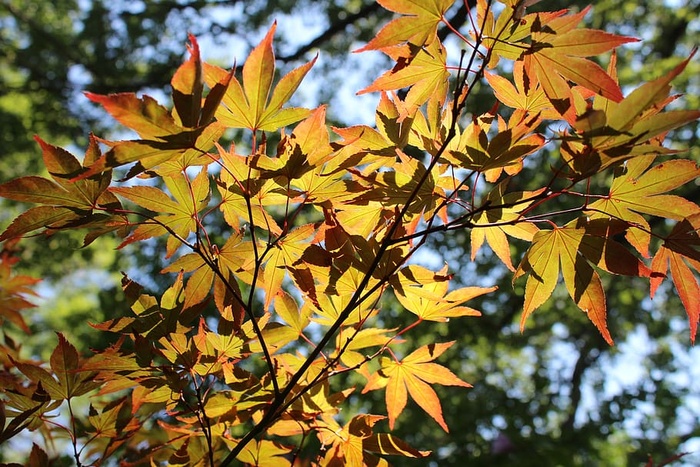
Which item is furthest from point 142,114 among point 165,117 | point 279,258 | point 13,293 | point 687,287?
point 13,293

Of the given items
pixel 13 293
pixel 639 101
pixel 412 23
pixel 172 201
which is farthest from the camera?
pixel 13 293

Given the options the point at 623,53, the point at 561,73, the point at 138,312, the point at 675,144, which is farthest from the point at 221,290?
the point at 623,53

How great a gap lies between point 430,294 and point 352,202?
0.46 ft

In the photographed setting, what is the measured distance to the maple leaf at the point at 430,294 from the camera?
613 millimetres

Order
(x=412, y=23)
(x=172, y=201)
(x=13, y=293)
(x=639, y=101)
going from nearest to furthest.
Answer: (x=639, y=101)
(x=412, y=23)
(x=172, y=201)
(x=13, y=293)

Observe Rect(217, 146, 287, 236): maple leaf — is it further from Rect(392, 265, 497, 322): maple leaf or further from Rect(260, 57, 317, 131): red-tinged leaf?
Rect(392, 265, 497, 322): maple leaf

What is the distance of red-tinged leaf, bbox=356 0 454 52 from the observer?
555 millimetres

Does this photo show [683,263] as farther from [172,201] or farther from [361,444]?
[172,201]

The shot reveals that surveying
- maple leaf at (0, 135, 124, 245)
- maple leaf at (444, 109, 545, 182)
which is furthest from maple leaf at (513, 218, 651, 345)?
maple leaf at (0, 135, 124, 245)

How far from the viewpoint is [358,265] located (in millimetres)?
592

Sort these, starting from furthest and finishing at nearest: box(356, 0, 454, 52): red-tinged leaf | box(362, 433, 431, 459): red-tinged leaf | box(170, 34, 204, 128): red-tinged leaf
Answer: box(362, 433, 431, 459): red-tinged leaf → box(356, 0, 454, 52): red-tinged leaf → box(170, 34, 204, 128): red-tinged leaf

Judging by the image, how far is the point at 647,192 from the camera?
0.60 m

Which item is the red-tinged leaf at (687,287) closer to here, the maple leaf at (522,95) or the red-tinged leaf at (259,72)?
the maple leaf at (522,95)

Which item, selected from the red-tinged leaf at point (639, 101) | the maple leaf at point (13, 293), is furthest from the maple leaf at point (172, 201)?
the maple leaf at point (13, 293)
